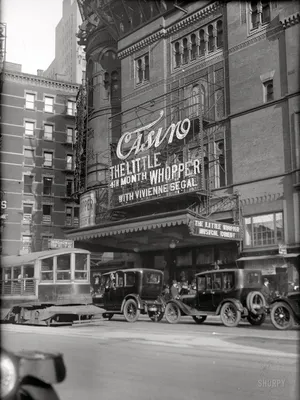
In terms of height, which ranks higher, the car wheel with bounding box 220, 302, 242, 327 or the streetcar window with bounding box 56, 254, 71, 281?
the streetcar window with bounding box 56, 254, 71, 281

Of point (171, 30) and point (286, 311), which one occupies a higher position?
point (171, 30)

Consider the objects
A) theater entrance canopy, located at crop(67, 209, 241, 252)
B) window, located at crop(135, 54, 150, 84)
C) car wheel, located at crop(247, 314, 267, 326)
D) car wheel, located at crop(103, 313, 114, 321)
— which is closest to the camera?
car wheel, located at crop(247, 314, 267, 326)

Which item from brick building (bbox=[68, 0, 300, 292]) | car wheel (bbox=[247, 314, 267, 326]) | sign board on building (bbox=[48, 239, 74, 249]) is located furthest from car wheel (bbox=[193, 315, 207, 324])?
sign board on building (bbox=[48, 239, 74, 249])

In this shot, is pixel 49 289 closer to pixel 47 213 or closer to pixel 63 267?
pixel 63 267

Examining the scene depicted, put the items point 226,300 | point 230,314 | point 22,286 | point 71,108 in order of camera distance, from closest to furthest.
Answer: point 230,314, point 226,300, point 22,286, point 71,108

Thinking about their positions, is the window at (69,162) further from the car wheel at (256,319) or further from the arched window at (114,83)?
the car wheel at (256,319)

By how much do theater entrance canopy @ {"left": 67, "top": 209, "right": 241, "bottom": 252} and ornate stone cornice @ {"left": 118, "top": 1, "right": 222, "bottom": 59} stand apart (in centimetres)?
1250

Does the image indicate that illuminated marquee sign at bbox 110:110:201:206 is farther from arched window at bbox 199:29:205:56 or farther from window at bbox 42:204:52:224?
window at bbox 42:204:52:224

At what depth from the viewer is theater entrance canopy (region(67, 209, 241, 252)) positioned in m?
23.9

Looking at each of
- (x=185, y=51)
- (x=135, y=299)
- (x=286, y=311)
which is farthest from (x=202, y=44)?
(x=286, y=311)

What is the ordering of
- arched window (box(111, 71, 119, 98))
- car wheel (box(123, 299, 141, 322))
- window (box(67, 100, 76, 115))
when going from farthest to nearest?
window (box(67, 100, 76, 115))
arched window (box(111, 71, 119, 98))
car wheel (box(123, 299, 141, 322))

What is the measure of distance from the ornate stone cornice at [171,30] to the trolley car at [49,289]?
17.9m

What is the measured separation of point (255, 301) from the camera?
17578 millimetres

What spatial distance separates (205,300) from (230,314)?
1.51m
